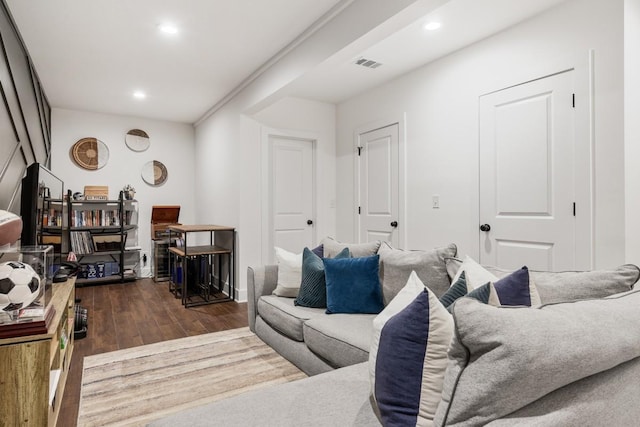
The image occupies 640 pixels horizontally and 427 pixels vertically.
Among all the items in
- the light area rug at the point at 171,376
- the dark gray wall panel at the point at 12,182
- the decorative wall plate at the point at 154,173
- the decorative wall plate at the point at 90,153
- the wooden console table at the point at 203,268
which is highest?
the decorative wall plate at the point at 90,153

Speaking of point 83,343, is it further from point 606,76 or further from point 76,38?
point 606,76

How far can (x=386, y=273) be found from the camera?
2.39 m

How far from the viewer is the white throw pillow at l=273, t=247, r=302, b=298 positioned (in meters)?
2.79

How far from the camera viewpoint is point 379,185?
4316mm

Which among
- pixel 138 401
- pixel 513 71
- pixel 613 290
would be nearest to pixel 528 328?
pixel 613 290

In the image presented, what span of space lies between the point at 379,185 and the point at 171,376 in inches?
112

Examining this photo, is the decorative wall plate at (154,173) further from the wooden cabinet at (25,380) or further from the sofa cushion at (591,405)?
the sofa cushion at (591,405)

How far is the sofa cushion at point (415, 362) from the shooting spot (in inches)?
38.4

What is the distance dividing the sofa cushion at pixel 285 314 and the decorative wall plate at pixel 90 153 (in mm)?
4178

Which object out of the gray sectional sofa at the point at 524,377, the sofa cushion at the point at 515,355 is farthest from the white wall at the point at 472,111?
the sofa cushion at the point at 515,355

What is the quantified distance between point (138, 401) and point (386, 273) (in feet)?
5.32

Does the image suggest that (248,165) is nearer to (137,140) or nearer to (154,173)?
(154,173)

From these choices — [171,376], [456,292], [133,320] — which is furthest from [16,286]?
[133,320]

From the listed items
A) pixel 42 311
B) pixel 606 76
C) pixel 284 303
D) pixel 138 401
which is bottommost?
pixel 138 401
